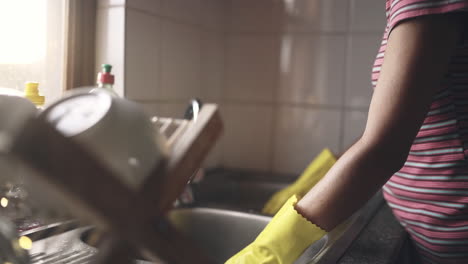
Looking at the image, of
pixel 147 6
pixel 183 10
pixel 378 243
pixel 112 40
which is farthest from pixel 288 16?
pixel 378 243

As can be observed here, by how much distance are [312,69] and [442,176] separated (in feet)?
2.43

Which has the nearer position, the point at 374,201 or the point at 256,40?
the point at 374,201

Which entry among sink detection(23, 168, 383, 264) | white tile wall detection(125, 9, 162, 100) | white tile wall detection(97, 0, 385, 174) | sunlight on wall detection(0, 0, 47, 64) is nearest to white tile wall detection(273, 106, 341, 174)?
white tile wall detection(97, 0, 385, 174)

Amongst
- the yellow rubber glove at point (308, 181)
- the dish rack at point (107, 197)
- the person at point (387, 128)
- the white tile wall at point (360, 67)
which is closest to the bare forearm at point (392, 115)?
the person at point (387, 128)

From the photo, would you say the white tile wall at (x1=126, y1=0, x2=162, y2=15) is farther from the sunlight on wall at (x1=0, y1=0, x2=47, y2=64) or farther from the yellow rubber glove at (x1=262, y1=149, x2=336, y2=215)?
the yellow rubber glove at (x1=262, y1=149, x2=336, y2=215)

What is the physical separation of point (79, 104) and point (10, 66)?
0.63m

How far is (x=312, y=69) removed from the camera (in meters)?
1.40

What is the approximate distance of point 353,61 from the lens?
1354mm

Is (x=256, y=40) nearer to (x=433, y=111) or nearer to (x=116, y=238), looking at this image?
(x=433, y=111)

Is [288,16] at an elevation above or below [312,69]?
above

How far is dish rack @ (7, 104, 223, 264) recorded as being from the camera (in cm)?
21

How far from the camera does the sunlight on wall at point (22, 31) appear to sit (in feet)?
2.64

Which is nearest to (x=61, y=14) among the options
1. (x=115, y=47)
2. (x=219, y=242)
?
(x=115, y=47)

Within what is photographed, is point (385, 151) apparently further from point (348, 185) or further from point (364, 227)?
point (364, 227)
